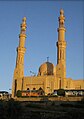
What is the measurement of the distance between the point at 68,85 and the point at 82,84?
12.2 ft

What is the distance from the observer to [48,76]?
57344 millimetres

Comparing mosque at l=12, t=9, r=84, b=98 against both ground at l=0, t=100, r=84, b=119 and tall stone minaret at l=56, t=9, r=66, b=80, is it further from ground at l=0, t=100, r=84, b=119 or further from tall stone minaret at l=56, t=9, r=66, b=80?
ground at l=0, t=100, r=84, b=119

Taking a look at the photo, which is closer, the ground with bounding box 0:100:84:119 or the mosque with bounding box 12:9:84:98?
the ground with bounding box 0:100:84:119

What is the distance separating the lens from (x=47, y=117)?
29.8 m

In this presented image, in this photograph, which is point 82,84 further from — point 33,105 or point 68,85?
point 33,105

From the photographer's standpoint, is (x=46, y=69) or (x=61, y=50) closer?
(x=61, y=50)

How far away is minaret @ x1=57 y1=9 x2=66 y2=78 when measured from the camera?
57566 mm

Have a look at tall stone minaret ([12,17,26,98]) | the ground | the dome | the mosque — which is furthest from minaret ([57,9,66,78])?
the ground

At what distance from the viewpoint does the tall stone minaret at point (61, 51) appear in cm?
5756

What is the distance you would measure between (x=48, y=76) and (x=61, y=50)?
22.1 feet

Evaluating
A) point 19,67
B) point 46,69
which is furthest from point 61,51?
point 19,67

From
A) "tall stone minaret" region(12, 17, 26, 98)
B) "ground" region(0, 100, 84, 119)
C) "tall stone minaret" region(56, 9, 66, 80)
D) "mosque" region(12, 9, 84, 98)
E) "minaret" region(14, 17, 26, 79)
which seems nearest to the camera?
"ground" region(0, 100, 84, 119)

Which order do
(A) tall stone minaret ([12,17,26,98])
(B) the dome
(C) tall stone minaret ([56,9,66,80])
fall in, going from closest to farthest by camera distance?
1. (C) tall stone minaret ([56,9,66,80])
2. (A) tall stone minaret ([12,17,26,98])
3. (B) the dome

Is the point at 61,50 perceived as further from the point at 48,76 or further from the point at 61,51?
the point at 48,76
